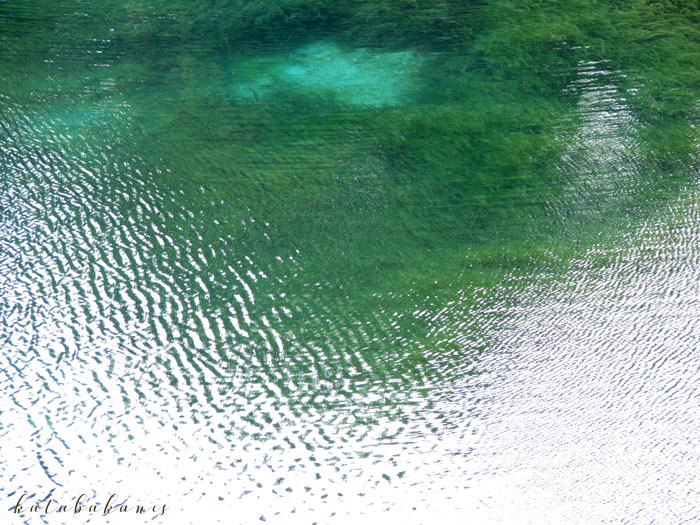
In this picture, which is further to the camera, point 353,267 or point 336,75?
point 336,75

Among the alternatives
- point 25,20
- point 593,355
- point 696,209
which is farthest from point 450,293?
point 25,20

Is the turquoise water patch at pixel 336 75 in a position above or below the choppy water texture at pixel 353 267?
above

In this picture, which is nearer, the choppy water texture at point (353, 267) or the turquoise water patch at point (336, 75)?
the choppy water texture at point (353, 267)

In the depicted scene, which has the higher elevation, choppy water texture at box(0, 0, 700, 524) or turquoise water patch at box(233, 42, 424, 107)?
turquoise water patch at box(233, 42, 424, 107)

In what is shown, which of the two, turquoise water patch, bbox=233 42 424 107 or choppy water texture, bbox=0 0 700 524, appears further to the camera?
turquoise water patch, bbox=233 42 424 107
